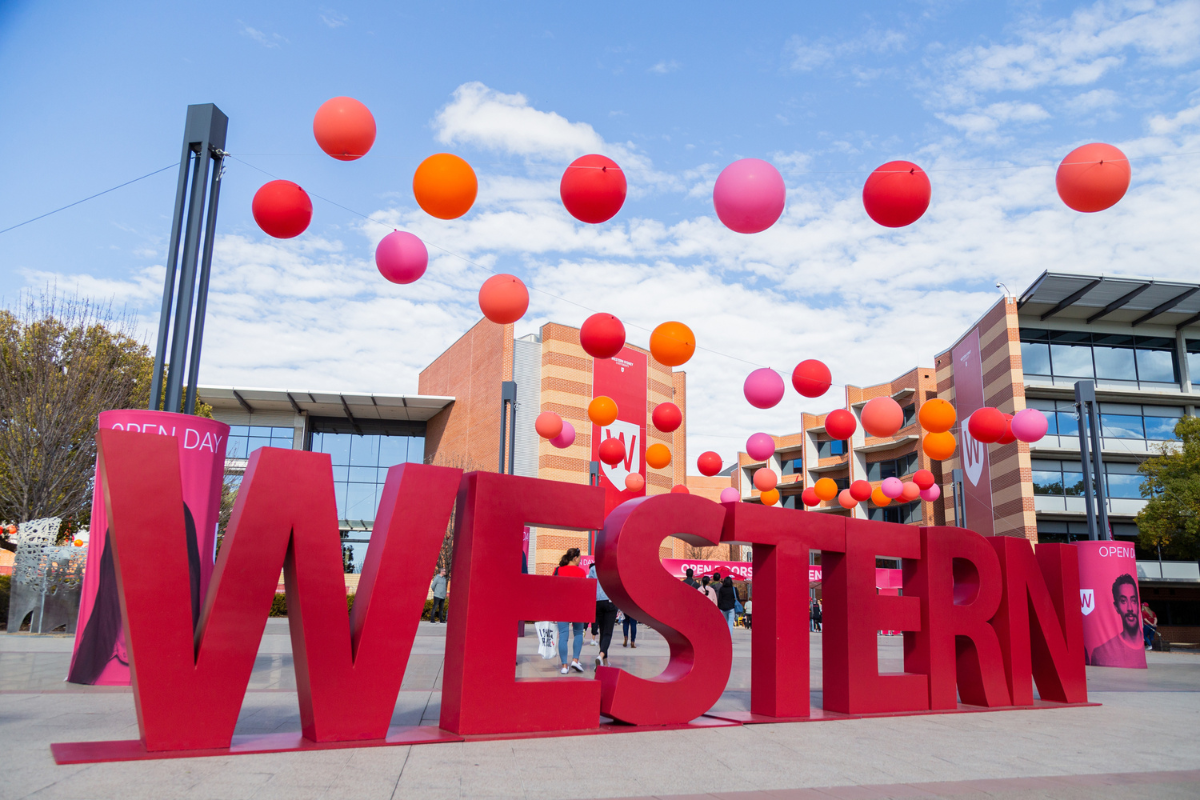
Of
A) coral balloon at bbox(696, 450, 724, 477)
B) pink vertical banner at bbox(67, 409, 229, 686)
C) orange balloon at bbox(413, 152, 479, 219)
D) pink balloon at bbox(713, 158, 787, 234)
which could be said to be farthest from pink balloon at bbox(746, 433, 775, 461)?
pink vertical banner at bbox(67, 409, 229, 686)

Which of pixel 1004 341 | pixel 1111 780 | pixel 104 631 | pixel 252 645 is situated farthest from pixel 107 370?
pixel 1004 341

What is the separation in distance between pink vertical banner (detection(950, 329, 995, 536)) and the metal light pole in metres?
36.7

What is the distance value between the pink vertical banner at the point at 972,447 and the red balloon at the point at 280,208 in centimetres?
3703

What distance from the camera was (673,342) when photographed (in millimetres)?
9922

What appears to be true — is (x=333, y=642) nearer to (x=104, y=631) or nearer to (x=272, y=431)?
(x=104, y=631)

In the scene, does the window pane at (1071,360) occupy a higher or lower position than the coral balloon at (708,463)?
higher

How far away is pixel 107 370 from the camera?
2083 centimetres

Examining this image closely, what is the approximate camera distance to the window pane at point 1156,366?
3969 cm

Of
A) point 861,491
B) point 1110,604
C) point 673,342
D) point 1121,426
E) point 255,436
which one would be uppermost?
point 1121,426

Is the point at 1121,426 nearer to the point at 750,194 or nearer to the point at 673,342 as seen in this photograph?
the point at 673,342

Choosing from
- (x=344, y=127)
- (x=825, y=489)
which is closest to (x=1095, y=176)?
(x=344, y=127)

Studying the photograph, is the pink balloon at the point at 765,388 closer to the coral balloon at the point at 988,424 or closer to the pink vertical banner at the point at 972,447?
the coral balloon at the point at 988,424

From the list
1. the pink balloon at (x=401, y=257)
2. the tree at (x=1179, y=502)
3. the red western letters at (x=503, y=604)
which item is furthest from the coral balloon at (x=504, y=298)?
the tree at (x=1179, y=502)

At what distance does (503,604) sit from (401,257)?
12.9ft
